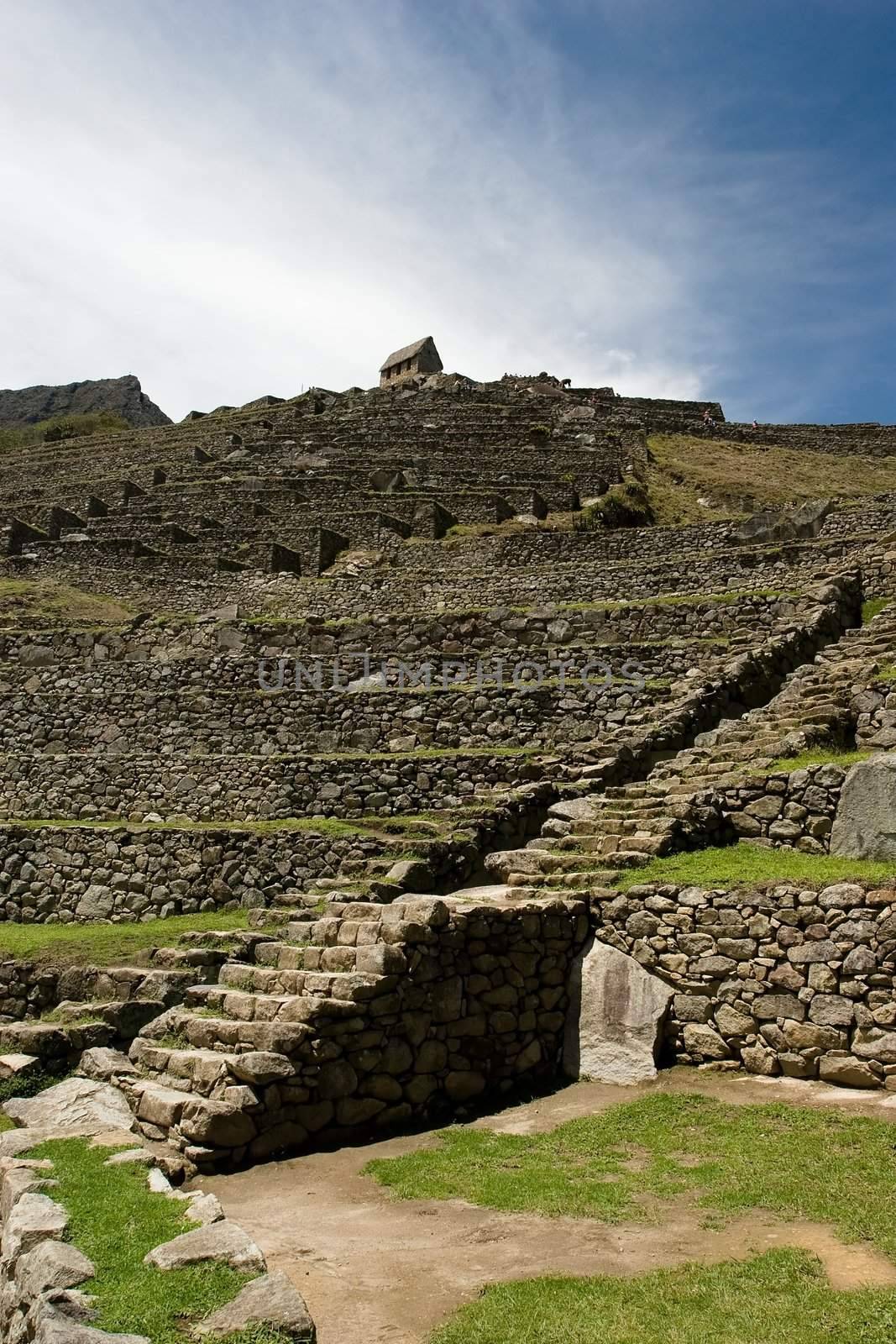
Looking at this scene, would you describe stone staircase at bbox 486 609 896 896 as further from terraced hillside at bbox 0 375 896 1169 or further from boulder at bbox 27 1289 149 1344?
boulder at bbox 27 1289 149 1344

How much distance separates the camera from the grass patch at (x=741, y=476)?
122ft

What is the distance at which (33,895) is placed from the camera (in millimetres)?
15594

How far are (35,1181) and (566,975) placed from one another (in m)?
4.86

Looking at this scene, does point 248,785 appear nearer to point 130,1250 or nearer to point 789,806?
point 789,806

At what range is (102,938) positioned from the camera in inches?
502

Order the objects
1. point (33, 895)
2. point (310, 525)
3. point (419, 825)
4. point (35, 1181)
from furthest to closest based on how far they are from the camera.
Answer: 1. point (310, 525)
2. point (33, 895)
3. point (419, 825)
4. point (35, 1181)

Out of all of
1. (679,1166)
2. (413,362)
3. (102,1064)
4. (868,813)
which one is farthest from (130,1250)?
(413,362)

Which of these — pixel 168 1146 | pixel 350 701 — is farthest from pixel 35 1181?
pixel 350 701

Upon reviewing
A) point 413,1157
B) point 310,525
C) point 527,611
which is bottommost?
point 413,1157

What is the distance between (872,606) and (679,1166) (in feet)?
44.4

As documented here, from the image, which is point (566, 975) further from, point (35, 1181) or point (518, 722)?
point (518, 722)

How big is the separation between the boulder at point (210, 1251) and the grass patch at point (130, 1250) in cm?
5

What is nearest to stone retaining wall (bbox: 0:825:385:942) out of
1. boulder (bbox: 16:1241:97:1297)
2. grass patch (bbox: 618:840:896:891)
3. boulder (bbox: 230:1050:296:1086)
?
grass patch (bbox: 618:840:896:891)

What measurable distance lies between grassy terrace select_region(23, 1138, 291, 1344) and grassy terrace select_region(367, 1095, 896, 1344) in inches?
43.4
